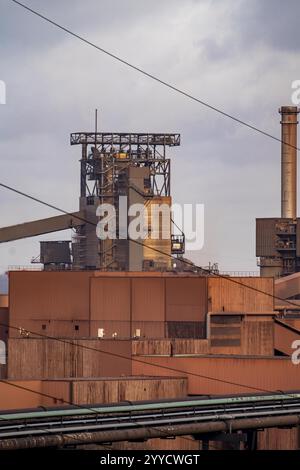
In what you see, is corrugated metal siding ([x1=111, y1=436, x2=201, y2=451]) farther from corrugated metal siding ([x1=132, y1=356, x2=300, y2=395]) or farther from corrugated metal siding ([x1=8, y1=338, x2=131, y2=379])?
corrugated metal siding ([x1=8, y1=338, x2=131, y2=379])

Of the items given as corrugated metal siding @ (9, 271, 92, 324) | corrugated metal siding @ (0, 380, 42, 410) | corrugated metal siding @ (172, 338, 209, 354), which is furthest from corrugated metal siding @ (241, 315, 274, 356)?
corrugated metal siding @ (0, 380, 42, 410)

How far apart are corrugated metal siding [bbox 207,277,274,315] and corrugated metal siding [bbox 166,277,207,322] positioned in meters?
0.37

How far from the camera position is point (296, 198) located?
71000mm

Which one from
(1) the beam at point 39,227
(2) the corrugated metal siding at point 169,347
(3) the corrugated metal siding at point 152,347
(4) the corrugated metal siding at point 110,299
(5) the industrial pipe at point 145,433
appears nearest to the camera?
(5) the industrial pipe at point 145,433

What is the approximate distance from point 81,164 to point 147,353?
2937 cm

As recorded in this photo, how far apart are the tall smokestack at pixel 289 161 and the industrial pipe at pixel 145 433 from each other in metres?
41.0

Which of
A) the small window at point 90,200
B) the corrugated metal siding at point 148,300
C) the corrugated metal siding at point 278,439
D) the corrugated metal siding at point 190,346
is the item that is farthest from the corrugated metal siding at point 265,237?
the corrugated metal siding at point 278,439

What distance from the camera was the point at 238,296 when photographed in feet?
163

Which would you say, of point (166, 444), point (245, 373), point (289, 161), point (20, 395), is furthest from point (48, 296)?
point (289, 161)

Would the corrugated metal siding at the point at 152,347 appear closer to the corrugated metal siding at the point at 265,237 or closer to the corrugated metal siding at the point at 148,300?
the corrugated metal siding at the point at 148,300

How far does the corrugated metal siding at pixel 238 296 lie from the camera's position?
1945 inches

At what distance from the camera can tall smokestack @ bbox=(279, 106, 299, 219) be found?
69.9m
